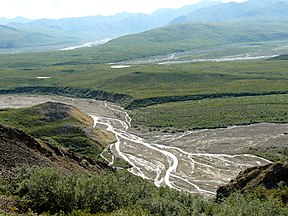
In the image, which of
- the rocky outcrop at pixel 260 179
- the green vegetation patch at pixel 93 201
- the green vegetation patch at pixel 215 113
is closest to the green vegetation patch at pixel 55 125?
the green vegetation patch at pixel 215 113

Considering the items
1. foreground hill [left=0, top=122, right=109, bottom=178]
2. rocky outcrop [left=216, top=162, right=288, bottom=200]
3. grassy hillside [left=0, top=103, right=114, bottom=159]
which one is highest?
foreground hill [left=0, top=122, right=109, bottom=178]

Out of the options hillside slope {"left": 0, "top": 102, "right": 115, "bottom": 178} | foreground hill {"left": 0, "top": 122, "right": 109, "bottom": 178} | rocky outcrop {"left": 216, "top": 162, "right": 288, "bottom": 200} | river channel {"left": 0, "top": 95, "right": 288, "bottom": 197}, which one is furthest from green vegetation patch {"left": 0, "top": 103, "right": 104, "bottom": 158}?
rocky outcrop {"left": 216, "top": 162, "right": 288, "bottom": 200}

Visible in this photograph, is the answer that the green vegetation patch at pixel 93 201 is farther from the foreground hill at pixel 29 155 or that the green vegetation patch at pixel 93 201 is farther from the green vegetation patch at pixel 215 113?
the green vegetation patch at pixel 215 113

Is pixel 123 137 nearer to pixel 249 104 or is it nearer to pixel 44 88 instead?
pixel 249 104

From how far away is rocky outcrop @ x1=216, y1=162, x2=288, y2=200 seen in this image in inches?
1570

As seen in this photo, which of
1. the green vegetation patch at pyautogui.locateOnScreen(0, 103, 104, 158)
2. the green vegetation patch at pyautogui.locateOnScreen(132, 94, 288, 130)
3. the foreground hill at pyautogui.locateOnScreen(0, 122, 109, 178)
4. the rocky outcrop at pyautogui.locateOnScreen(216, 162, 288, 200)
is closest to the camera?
the foreground hill at pyautogui.locateOnScreen(0, 122, 109, 178)

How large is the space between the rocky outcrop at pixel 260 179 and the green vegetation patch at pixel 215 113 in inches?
1974

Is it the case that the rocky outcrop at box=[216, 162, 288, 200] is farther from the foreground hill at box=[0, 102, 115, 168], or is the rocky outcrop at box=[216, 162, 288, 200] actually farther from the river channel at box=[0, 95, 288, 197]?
the foreground hill at box=[0, 102, 115, 168]

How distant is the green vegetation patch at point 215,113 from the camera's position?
9764 cm

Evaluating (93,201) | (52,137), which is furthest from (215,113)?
(93,201)

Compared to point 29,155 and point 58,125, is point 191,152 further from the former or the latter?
point 29,155

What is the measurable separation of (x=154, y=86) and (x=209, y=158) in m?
84.1

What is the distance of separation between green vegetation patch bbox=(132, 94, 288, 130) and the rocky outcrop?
164 ft

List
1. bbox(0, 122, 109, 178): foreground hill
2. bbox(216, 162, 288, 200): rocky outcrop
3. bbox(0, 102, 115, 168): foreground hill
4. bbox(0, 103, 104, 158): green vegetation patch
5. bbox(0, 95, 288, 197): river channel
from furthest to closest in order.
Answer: bbox(0, 103, 104, 158): green vegetation patch < bbox(0, 95, 288, 197): river channel < bbox(0, 102, 115, 168): foreground hill < bbox(216, 162, 288, 200): rocky outcrop < bbox(0, 122, 109, 178): foreground hill
